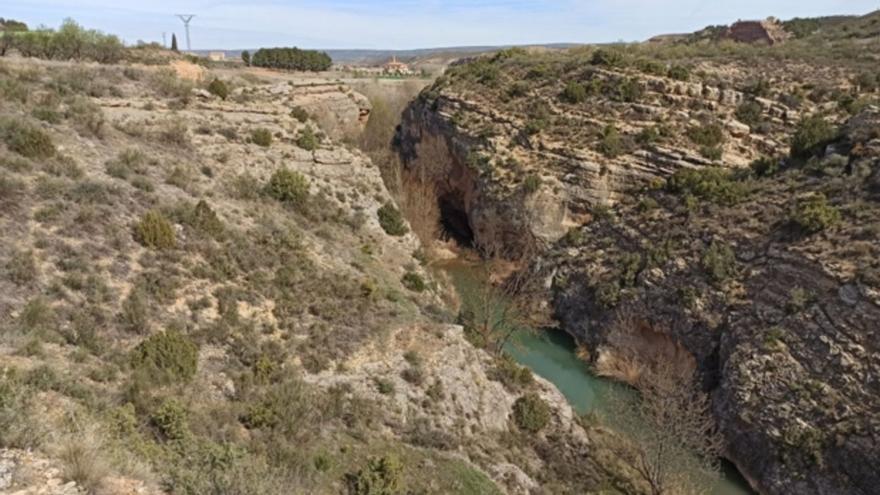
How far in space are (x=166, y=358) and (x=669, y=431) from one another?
47.1 ft

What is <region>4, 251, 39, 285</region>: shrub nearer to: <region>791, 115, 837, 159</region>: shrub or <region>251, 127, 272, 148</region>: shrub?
<region>251, 127, 272, 148</region>: shrub

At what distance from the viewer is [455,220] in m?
44.0

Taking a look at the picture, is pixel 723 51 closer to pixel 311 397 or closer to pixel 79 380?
pixel 311 397

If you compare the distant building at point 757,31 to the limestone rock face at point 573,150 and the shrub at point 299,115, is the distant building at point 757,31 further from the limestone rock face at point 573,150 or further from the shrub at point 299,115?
the shrub at point 299,115

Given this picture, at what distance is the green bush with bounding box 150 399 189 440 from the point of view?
1160 cm

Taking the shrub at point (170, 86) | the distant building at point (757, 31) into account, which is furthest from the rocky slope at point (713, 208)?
the distant building at point (757, 31)

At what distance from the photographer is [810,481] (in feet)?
60.3

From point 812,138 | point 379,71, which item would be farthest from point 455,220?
point 379,71

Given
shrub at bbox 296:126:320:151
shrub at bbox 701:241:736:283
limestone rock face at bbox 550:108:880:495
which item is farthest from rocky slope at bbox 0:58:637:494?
shrub at bbox 701:241:736:283

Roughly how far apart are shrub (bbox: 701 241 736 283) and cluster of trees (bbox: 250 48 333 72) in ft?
165

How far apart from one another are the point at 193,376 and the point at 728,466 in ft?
61.0

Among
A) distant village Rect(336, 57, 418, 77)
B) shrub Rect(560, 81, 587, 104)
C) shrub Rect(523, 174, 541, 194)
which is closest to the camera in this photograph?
shrub Rect(523, 174, 541, 194)

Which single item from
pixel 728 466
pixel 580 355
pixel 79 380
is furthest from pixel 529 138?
pixel 79 380

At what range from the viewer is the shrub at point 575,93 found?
37.2m
